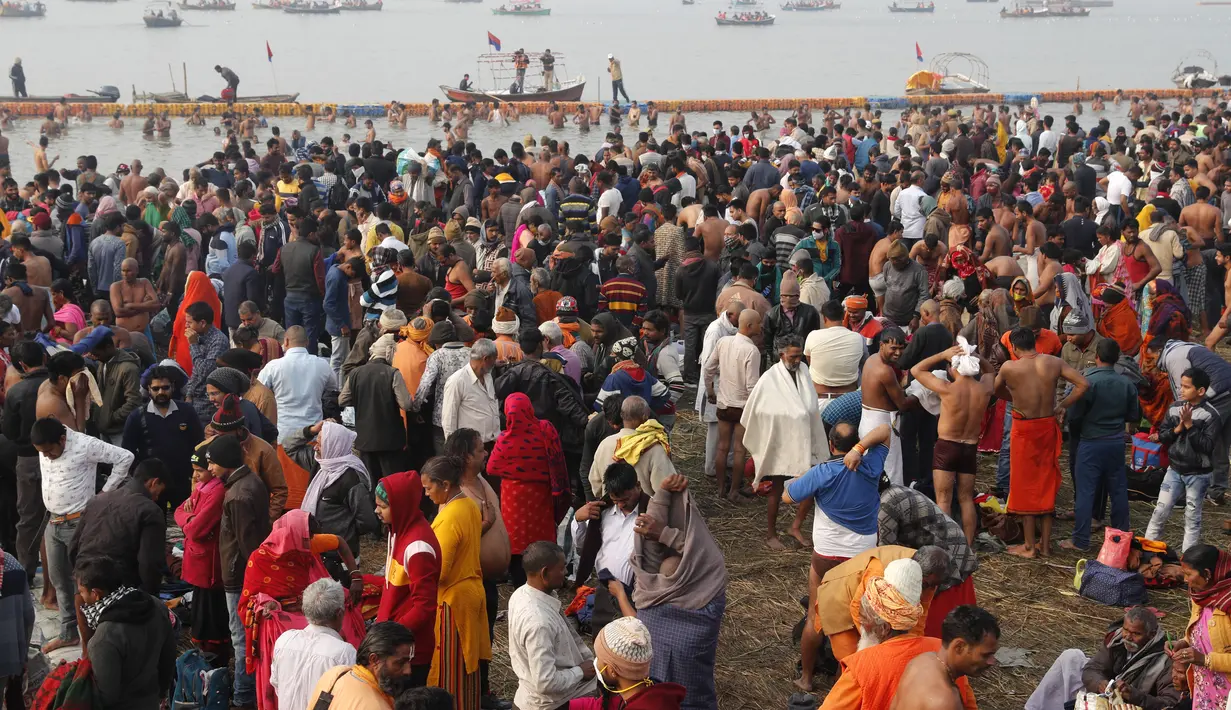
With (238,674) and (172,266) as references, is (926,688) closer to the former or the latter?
(238,674)

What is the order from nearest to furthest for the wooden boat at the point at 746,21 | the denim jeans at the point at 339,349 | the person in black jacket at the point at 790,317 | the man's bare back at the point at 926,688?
1. the man's bare back at the point at 926,688
2. the person in black jacket at the point at 790,317
3. the denim jeans at the point at 339,349
4. the wooden boat at the point at 746,21

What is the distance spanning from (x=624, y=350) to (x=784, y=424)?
1.18 metres

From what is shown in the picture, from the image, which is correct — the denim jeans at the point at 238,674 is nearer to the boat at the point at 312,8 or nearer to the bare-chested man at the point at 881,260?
the bare-chested man at the point at 881,260

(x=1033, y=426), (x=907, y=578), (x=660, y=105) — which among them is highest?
(x=660, y=105)

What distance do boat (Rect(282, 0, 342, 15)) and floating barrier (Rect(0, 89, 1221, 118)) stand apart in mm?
96580

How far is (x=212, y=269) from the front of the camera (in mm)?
11523

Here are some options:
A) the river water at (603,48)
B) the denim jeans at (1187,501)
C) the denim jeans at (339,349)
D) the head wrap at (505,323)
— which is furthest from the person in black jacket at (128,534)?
the river water at (603,48)

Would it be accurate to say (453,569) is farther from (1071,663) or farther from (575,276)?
(575,276)

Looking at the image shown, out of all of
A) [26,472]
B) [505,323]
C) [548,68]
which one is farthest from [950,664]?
[548,68]

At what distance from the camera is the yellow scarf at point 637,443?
263 inches

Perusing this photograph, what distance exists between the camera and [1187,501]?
25.3 ft

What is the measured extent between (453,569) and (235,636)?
135 centimetres

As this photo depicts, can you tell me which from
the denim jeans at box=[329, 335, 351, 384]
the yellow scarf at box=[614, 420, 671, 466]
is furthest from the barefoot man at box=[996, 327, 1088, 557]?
the denim jeans at box=[329, 335, 351, 384]

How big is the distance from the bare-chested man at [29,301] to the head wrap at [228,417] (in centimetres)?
352
